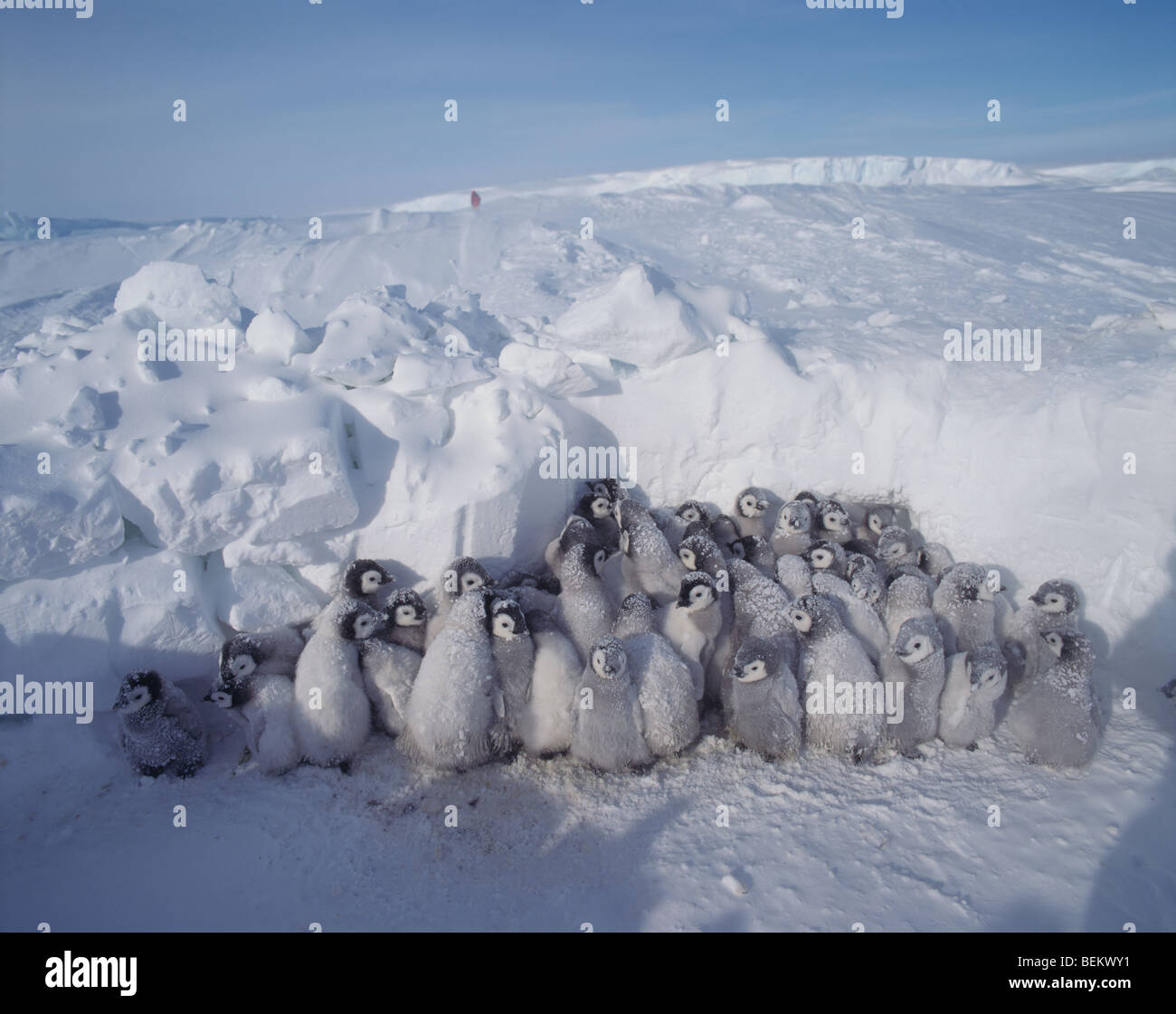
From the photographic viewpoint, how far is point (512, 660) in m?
3.30

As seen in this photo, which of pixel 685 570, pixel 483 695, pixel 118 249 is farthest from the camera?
pixel 118 249

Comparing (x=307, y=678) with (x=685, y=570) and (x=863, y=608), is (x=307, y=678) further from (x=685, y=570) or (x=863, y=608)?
(x=863, y=608)

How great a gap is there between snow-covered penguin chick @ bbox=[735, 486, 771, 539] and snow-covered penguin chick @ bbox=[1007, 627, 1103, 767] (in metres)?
1.75

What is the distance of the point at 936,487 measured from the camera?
423 centimetres

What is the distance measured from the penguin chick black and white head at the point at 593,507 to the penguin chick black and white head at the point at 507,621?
1.12 metres

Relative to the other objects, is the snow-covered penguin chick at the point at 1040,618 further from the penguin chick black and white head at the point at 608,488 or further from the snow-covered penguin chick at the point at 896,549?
the penguin chick black and white head at the point at 608,488

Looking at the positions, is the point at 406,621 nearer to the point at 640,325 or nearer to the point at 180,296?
the point at 640,325

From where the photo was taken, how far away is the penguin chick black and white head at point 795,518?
14.1 feet

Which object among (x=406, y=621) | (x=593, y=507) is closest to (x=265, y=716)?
(x=406, y=621)

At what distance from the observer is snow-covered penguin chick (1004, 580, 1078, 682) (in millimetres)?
3566

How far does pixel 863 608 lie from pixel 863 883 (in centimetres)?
162

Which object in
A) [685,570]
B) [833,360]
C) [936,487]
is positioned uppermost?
[833,360]
